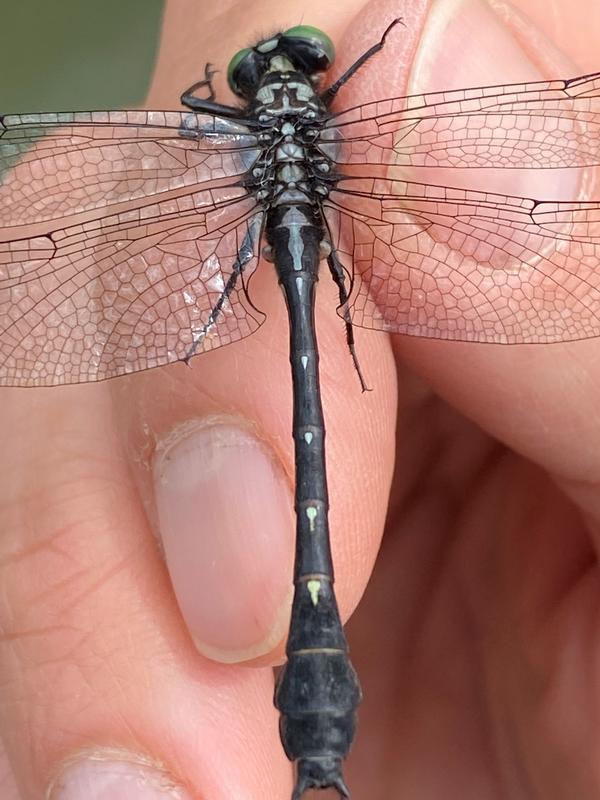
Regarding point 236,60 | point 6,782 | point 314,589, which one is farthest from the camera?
point 6,782

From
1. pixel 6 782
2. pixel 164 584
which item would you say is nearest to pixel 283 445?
pixel 164 584

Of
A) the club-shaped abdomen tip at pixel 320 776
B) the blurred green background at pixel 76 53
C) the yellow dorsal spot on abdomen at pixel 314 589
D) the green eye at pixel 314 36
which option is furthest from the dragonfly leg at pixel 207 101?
the blurred green background at pixel 76 53

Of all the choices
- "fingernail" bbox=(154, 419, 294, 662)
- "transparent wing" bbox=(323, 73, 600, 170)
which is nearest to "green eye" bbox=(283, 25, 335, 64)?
"transparent wing" bbox=(323, 73, 600, 170)

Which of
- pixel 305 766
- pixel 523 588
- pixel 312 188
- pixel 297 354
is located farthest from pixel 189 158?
pixel 523 588

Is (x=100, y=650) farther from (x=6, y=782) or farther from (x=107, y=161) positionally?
(x=107, y=161)

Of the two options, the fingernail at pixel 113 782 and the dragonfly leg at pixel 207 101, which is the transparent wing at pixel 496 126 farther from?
the fingernail at pixel 113 782

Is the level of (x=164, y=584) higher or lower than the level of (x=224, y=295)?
lower

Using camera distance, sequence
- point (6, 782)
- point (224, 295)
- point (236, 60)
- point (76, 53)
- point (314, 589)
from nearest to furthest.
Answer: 1. point (314, 589)
2. point (224, 295)
3. point (236, 60)
4. point (6, 782)
5. point (76, 53)
